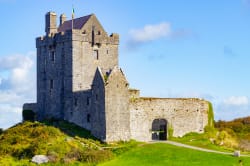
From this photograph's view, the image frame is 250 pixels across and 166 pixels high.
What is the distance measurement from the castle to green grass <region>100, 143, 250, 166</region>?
195 inches

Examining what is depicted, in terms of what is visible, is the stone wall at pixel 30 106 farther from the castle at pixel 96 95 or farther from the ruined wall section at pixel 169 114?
the ruined wall section at pixel 169 114

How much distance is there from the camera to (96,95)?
53875 mm

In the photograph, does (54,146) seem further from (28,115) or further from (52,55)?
(28,115)

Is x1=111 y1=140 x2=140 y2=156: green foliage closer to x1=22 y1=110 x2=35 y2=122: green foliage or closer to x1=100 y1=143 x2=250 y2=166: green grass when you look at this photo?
x1=100 y1=143 x2=250 y2=166: green grass

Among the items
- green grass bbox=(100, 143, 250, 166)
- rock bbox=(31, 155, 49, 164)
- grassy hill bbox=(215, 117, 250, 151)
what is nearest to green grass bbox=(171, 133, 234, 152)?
green grass bbox=(100, 143, 250, 166)

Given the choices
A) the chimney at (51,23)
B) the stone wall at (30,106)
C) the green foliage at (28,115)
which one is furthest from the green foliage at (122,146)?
the chimney at (51,23)

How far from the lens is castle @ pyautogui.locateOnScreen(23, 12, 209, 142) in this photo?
53344mm

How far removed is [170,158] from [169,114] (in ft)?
36.3

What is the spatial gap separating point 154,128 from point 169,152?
951 centimetres

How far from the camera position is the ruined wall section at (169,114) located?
55.1 meters

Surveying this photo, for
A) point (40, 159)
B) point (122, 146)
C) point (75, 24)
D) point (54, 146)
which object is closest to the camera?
point (40, 159)

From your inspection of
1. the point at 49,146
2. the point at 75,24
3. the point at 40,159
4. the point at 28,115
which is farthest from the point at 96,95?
the point at 28,115

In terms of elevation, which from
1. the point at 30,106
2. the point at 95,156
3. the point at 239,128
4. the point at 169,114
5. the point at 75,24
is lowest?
the point at 95,156

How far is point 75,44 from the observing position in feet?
193
